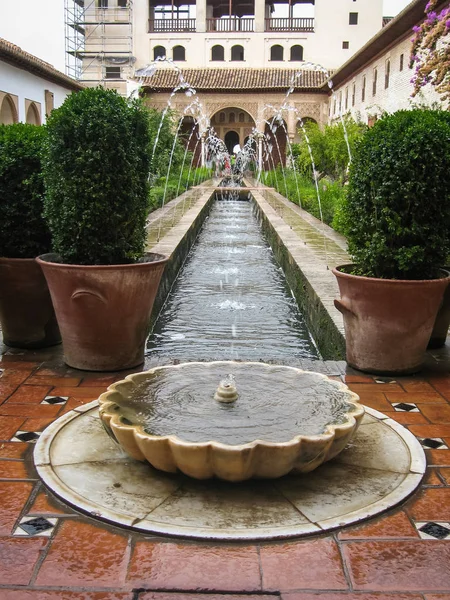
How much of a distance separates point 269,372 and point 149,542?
122cm

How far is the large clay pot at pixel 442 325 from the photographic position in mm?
3928

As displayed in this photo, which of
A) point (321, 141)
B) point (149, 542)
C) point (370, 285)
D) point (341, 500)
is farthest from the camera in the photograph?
point (321, 141)

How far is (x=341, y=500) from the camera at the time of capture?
85.4 inches

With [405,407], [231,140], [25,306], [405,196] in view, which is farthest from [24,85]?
[231,140]

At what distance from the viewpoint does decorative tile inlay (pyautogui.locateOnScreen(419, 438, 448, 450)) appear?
104 inches

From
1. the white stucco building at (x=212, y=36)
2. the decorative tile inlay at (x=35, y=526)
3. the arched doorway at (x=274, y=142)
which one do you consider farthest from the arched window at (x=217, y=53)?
the decorative tile inlay at (x=35, y=526)

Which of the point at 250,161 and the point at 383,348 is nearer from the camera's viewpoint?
the point at 383,348

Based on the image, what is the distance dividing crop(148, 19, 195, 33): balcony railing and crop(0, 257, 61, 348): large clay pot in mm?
36222

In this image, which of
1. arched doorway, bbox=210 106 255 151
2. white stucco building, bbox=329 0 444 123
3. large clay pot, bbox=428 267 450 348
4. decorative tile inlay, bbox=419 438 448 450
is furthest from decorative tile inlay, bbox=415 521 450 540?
arched doorway, bbox=210 106 255 151

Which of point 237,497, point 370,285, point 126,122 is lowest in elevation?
point 237,497

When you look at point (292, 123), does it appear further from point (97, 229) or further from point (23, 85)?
point (97, 229)

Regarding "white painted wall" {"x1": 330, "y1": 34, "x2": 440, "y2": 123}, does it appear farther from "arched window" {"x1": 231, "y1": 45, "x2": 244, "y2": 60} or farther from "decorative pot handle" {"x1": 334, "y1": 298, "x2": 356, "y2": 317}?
"arched window" {"x1": 231, "y1": 45, "x2": 244, "y2": 60}

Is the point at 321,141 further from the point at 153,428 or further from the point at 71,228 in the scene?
the point at 153,428

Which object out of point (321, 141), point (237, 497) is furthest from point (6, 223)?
point (321, 141)
